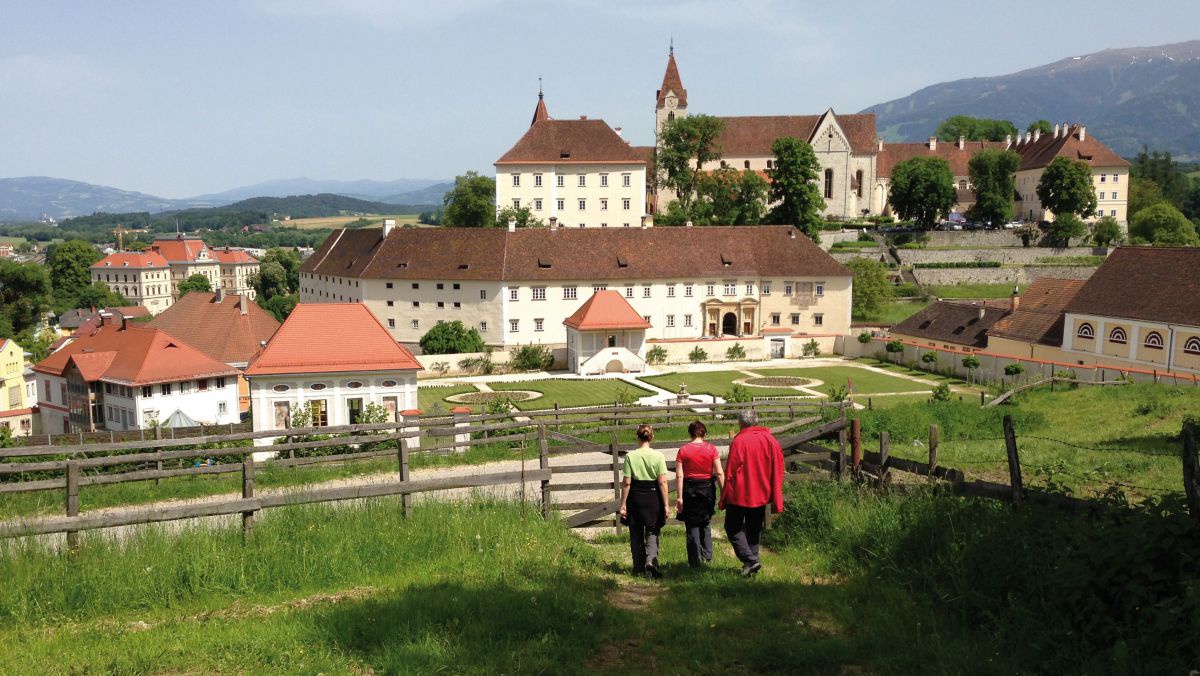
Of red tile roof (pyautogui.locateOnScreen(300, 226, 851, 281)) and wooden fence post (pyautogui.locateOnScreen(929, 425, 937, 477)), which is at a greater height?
red tile roof (pyautogui.locateOnScreen(300, 226, 851, 281))

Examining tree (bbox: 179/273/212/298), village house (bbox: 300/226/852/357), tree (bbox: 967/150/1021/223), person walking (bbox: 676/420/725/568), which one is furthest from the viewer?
tree (bbox: 179/273/212/298)

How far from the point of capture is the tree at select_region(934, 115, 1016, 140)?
417ft

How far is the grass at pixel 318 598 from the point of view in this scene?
743cm

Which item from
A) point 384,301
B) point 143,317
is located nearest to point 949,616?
point 384,301

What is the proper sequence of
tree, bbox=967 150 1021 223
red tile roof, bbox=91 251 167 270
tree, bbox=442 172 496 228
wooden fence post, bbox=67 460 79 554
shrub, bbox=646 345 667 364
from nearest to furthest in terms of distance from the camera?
wooden fence post, bbox=67 460 79 554, shrub, bbox=646 345 667 364, tree, bbox=442 172 496 228, tree, bbox=967 150 1021 223, red tile roof, bbox=91 251 167 270

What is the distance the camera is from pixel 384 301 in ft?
193

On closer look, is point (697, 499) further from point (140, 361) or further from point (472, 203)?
point (472, 203)

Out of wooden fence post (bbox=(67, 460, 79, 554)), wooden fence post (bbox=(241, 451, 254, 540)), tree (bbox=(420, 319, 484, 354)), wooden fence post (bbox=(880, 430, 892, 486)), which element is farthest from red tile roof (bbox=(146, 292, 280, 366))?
wooden fence post (bbox=(880, 430, 892, 486))

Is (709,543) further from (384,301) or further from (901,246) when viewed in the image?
(901,246)

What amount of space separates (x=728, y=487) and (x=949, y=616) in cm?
267

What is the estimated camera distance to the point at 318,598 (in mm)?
8953

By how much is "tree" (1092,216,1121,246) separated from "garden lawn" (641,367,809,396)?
56.2 meters

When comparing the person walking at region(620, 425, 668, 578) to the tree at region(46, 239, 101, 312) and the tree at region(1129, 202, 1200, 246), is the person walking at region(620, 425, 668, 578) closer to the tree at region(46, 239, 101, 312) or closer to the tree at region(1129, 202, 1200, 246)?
the tree at region(1129, 202, 1200, 246)

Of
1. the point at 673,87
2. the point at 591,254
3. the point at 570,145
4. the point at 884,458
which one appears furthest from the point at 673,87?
the point at 884,458
